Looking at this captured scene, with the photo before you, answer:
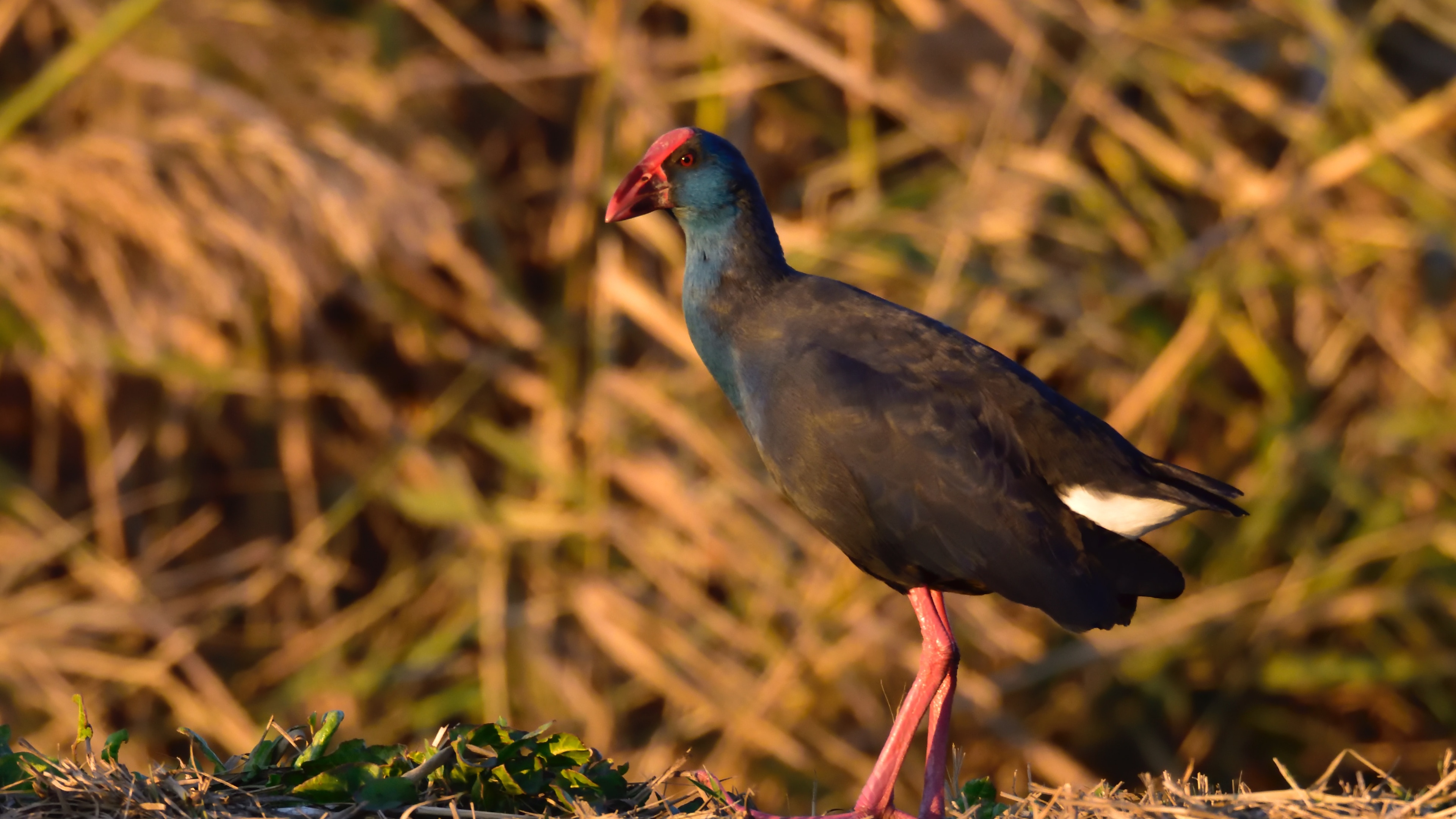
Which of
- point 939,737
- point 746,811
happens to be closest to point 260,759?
point 746,811

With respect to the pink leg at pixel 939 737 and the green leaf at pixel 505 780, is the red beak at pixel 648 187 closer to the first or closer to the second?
the pink leg at pixel 939 737

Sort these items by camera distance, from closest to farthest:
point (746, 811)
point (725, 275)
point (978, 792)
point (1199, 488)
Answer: point (746, 811), point (978, 792), point (1199, 488), point (725, 275)

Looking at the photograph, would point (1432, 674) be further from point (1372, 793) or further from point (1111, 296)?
point (1372, 793)

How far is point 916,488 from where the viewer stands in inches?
127

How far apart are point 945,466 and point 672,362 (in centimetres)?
377

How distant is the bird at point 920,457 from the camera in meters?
3.22

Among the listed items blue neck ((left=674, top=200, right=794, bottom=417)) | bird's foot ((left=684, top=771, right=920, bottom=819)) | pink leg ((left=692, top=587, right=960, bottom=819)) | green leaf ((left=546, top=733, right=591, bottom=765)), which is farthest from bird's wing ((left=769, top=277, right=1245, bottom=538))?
green leaf ((left=546, top=733, right=591, bottom=765))

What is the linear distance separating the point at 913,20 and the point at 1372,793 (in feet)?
15.4

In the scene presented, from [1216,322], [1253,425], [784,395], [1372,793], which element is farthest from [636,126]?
[1372,793]

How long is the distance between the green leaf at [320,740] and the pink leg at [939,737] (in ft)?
3.64

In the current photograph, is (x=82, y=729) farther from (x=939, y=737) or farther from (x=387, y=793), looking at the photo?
(x=939, y=737)

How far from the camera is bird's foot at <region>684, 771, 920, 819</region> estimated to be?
2.86 meters

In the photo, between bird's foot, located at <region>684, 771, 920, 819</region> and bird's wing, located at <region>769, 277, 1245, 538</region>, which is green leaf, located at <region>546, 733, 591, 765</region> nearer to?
bird's foot, located at <region>684, 771, 920, 819</region>

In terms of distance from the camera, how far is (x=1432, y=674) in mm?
6484
